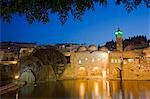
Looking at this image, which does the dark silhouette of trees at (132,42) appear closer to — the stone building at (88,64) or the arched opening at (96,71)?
the stone building at (88,64)

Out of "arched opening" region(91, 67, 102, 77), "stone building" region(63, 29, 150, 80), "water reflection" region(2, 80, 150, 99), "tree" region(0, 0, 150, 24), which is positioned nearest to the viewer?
"tree" region(0, 0, 150, 24)

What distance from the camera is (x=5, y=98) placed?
44.5ft

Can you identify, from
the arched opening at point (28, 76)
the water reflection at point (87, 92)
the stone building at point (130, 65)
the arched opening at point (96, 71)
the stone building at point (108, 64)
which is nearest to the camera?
the water reflection at point (87, 92)

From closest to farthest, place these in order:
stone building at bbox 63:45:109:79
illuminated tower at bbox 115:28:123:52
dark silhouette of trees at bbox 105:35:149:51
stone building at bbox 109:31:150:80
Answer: stone building at bbox 109:31:150:80
stone building at bbox 63:45:109:79
illuminated tower at bbox 115:28:123:52
dark silhouette of trees at bbox 105:35:149:51

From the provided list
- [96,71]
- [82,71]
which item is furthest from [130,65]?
[82,71]

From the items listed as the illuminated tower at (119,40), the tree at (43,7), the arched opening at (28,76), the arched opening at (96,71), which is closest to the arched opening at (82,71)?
the arched opening at (96,71)

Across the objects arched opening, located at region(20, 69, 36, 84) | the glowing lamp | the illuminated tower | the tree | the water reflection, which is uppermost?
the glowing lamp

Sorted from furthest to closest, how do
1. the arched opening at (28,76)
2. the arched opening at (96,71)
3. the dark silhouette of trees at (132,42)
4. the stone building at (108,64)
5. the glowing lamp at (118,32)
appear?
the dark silhouette of trees at (132,42) < the glowing lamp at (118,32) < the arched opening at (96,71) < the stone building at (108,64) < the arched opening at (28,76)

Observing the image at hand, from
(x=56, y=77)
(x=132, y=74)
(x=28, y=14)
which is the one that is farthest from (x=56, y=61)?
(x=28, y=14)

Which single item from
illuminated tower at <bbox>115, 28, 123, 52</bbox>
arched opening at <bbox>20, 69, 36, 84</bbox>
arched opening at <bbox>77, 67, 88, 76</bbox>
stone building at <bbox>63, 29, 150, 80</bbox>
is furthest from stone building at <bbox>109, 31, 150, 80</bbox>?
arched opening at <bbox>20, 69, 36, 84</bbox>

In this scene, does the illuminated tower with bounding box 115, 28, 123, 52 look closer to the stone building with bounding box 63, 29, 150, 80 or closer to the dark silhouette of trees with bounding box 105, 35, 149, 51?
the stone building with bounding box 63, 29, 150, 80

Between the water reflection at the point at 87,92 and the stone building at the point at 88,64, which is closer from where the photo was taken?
the water reflection at the point at 87,92

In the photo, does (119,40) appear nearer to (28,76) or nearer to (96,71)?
(96,71)

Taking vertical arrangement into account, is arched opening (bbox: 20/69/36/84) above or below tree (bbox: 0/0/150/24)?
below
